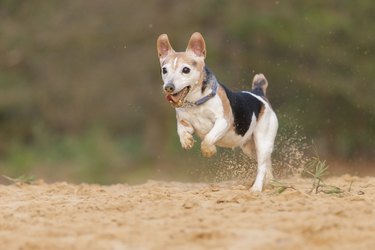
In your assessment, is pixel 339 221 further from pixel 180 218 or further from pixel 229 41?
pixel 229 41

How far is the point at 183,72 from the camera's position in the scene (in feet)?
29.1

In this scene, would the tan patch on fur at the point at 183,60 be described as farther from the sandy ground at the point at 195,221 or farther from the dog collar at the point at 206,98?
the sandy ground at the point at 195,221

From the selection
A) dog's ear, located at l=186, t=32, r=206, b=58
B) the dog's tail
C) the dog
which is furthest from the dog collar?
the dog's tail

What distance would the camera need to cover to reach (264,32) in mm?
22922

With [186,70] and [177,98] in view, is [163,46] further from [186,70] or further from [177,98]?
[177,98]

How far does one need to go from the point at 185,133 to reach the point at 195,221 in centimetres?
223

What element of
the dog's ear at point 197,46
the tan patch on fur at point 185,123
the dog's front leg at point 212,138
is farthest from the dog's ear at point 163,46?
the dog's front leg at point 212,138

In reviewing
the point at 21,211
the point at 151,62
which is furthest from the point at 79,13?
the point at 21,211

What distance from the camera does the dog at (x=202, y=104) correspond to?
887cm

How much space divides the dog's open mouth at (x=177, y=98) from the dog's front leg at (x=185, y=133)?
33 centimetres

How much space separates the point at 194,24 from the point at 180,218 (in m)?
17.4

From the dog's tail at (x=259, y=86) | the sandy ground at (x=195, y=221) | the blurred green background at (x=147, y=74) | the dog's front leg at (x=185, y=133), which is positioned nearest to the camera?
the sandy ground at (x=195, y=221)

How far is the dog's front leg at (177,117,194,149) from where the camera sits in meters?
8.97

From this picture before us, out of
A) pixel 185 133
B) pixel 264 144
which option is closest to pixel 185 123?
pixel 185 133
